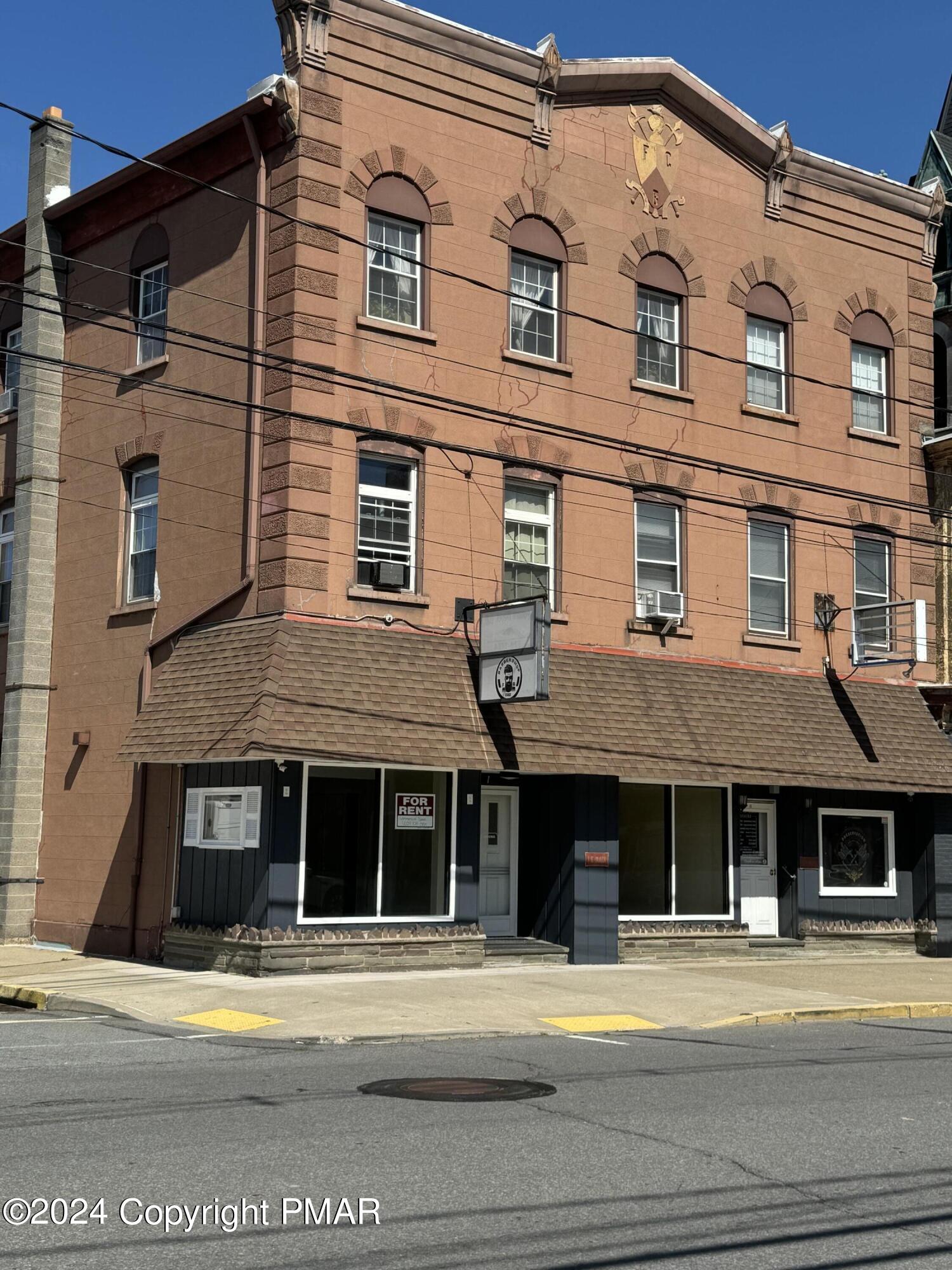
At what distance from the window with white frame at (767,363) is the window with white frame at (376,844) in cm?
880

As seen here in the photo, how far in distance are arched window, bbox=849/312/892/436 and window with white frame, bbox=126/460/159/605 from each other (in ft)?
39.2

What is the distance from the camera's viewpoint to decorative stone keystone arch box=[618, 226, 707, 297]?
876 inches

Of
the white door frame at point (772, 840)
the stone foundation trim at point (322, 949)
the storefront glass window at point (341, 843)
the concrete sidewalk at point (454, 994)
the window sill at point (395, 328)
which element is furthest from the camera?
the white door frame at point (772, 840)

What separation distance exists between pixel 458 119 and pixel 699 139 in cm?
473

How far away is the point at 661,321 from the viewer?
22.8 m

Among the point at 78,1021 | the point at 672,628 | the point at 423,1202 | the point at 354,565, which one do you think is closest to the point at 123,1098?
the point at 423,1202

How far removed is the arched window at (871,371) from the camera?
24922 mm

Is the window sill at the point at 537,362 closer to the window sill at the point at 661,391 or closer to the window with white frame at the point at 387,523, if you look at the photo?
the window sill at the point at 661,391

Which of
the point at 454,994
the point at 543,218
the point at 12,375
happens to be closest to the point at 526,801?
the point at 454,994

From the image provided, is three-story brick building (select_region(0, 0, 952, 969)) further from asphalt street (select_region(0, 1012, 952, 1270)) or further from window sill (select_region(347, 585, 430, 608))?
asphalt street (select_region(0, 1012, 952, 1270))

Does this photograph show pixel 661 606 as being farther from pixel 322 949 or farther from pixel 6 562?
pixel 6 562

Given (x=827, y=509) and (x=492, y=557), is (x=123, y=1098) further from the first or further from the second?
(x=827, y=509)

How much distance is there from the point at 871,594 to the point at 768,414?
3.69m

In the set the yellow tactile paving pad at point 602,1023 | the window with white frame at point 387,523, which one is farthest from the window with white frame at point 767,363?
the yellow tactile paving pad at point 602,1023
